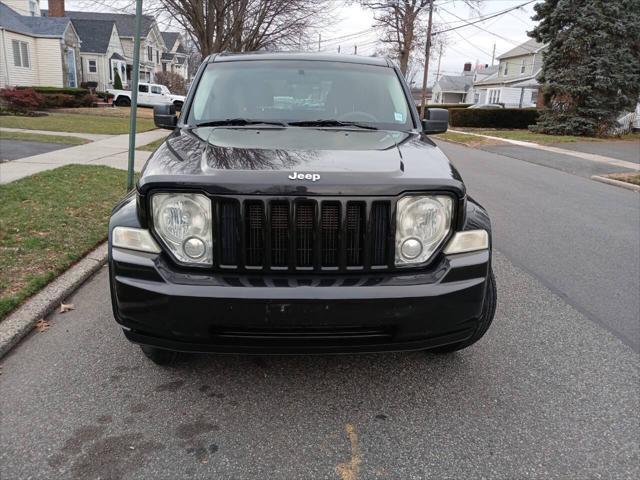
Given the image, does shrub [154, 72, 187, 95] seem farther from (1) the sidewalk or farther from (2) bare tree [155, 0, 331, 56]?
(1) the sidewalk

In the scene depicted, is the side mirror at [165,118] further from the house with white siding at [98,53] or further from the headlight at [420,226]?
the house with white siding at [98,53]

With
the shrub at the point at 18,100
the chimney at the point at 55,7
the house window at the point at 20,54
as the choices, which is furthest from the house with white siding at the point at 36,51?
the shrub at the point at 18,100

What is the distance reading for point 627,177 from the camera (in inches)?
472

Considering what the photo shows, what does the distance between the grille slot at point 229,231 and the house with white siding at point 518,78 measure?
51.5 m

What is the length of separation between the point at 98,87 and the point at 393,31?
24.2m

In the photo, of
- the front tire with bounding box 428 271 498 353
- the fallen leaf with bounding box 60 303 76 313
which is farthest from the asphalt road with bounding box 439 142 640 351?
the fallen leaf with bounding box 60 303 76 313

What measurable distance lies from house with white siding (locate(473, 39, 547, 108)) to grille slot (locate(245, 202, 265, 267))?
169ft

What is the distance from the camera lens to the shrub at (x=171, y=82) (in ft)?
164

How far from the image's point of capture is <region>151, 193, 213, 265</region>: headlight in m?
2.46

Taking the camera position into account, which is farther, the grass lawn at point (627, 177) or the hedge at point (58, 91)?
the hedge at point (58, 91)

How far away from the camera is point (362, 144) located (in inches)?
119

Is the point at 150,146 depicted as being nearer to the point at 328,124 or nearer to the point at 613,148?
the point at 328,124

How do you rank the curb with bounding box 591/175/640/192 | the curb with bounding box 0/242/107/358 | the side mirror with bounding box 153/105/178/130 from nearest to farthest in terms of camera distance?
1. the curb with bounding box 0/242/107/358
2. the side mirror with bounding box 153/105/178/130
3. the curb with bounding box 591/175/640/192

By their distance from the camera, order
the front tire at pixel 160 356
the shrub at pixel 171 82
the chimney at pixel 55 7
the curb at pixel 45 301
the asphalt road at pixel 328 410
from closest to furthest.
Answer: the asphalt road at pixel 328 410 → the front tire at pixel 160 356 → the curb at pixel 45 301 → the chimney at pixel 55 7 → the shrub at pixel 171 82
